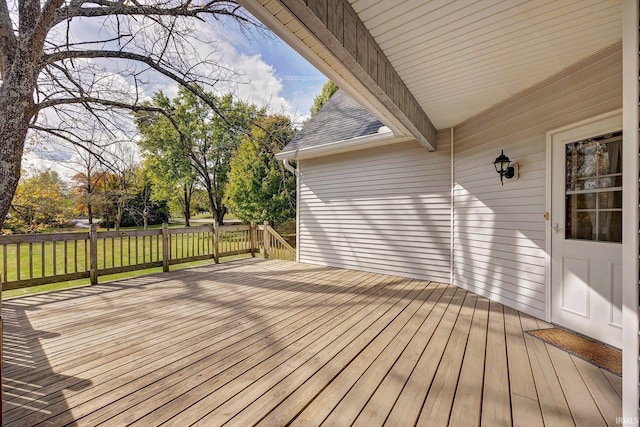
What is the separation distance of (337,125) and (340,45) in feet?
15.5

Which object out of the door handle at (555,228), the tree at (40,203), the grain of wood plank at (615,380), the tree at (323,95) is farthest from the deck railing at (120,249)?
the tree at (323,95)

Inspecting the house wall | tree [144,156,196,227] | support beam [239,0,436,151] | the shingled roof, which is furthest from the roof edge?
tree [144,156,196,227]

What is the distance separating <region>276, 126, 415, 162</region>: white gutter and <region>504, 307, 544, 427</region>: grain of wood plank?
3.25 metres

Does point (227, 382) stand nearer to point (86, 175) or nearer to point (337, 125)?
point (337, 125)

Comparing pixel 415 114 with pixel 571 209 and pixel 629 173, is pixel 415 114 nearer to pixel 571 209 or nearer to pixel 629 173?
pixel 571 209

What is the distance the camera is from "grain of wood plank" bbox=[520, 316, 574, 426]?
5.47ft

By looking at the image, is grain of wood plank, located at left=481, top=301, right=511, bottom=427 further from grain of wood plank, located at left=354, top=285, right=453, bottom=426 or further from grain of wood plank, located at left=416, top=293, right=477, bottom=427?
grain of wood plank, located at left=354, top=285, right=453, bottom=426

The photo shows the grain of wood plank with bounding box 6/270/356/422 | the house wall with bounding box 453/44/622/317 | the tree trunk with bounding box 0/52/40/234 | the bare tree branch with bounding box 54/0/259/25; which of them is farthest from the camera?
the bare tree branch with bounding box 54/0/259/25

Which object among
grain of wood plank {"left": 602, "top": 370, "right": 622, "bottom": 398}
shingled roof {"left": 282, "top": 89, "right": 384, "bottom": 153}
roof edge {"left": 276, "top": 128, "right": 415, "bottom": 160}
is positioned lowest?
grain of wood plank {"left": 602, "top": 370, "right": 622, "bottom": 398}

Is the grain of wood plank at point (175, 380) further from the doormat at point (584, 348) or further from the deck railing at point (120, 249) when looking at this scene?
the deck railing at point (120, 249)

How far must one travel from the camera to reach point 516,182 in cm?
354

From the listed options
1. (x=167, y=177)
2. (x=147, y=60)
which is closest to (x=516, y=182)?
(x=147, y=60)

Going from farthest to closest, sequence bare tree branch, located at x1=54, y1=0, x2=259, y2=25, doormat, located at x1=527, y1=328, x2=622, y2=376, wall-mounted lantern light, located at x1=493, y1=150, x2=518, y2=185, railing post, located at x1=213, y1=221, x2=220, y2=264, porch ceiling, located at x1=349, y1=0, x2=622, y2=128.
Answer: railing post, located at x1=213, y1=221, x2=220, y2=264
bare tree branch, located at x1=54, y1=0, x2=259, y2=25
wall-mounted lantern light, located at x1=493, y1=150, x2=518, y2=185
doormat, located at x1=527, y1=328, x2=622, y2=376
porch ceiling, located at x1=349, y1=0, x2=622, y2=128

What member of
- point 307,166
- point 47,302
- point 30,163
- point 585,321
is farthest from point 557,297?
point 30,163
